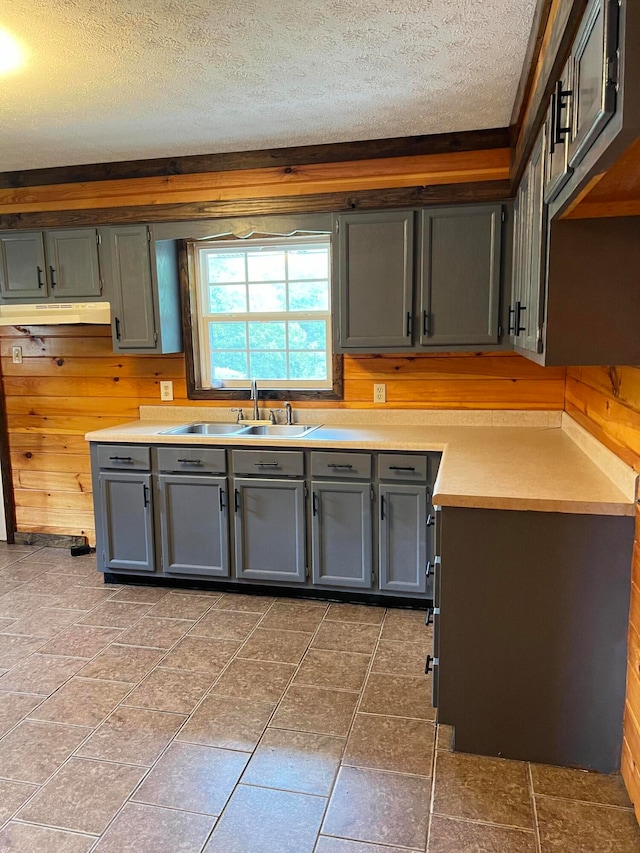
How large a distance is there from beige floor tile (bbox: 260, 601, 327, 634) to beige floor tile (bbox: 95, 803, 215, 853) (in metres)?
1.17

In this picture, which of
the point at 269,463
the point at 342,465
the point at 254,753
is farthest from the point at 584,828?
the point at 269,463

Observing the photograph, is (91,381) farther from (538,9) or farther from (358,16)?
(538,9)

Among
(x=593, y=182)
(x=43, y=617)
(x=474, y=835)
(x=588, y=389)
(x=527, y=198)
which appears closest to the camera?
(x=593, y=182)

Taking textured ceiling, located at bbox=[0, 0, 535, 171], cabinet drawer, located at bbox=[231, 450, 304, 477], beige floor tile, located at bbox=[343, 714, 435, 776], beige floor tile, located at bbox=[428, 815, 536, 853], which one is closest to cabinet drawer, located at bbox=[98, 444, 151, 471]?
cabinet drawer, located at bbox=[231, 450, 304, 477]

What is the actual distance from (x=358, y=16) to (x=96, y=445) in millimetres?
2473

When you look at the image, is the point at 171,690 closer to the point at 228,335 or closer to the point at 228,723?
the point at 228,723

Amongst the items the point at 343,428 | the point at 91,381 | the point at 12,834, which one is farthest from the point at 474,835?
the point at 91,381

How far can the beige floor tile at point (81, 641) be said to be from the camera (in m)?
2.71

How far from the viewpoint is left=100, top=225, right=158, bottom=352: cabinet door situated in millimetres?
3436

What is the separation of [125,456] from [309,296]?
55.9 inches

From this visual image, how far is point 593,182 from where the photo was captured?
4.43 feet

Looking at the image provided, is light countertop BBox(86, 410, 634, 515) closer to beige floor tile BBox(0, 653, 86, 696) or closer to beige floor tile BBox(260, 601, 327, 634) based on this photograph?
beige floor tile BBox(260, 601, 327, 634)

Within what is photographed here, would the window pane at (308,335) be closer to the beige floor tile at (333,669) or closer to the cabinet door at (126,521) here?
the cabinet door at (126,521)

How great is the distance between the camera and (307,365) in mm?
3652
